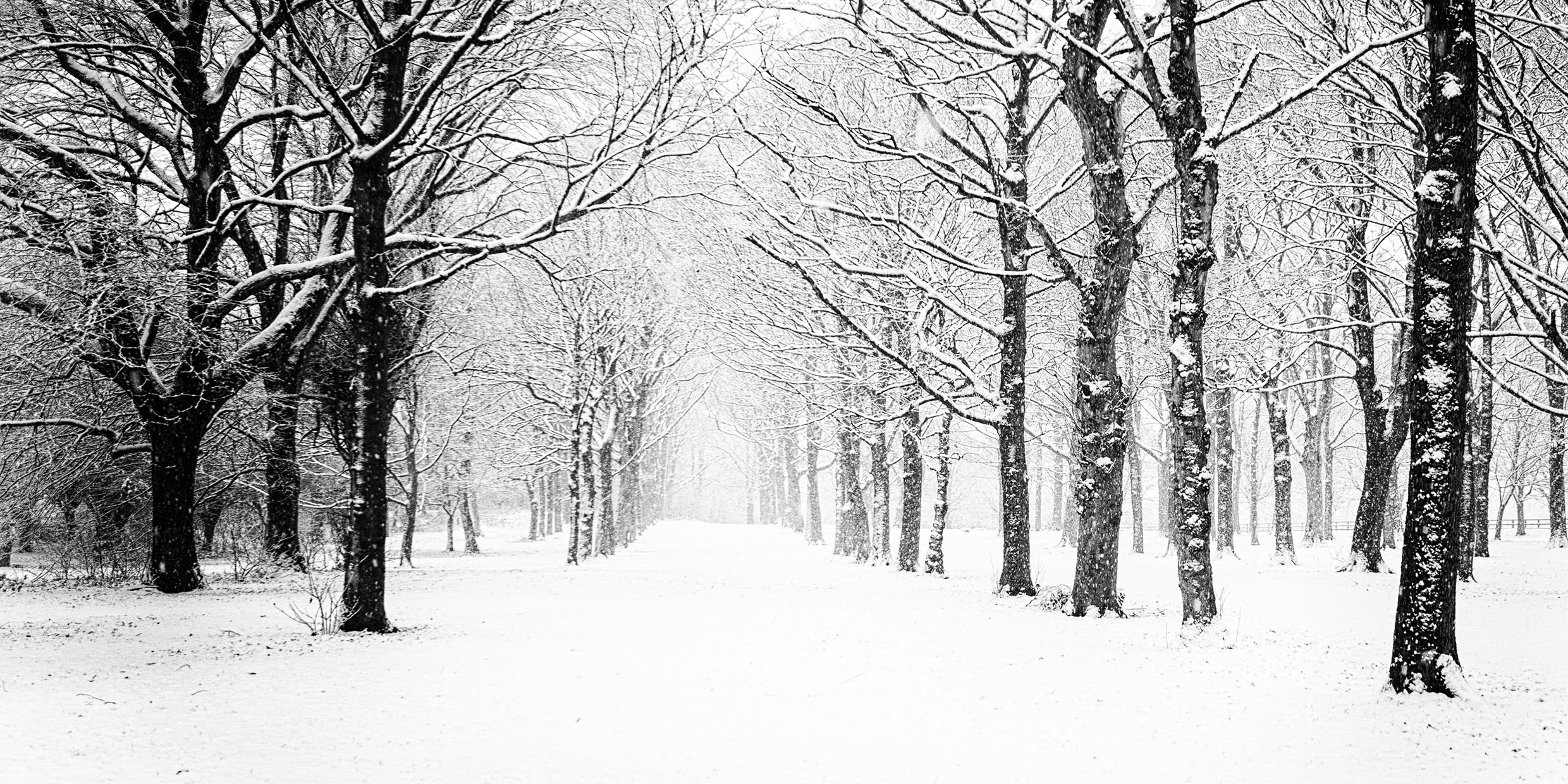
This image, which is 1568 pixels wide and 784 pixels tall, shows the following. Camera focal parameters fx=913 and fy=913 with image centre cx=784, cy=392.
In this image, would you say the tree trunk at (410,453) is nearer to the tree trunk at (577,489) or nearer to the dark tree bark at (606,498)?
the tree trunk at (577,489)

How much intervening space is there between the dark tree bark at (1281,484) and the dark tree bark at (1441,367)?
16505mm

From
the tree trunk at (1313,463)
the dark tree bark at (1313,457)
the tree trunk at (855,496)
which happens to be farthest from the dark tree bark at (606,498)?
the tree trunk at (1313,463)

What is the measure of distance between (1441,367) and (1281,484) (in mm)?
17389

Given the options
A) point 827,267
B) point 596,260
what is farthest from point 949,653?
point 596,260

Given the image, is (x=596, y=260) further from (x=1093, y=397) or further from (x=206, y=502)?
(x=1093, y=397)

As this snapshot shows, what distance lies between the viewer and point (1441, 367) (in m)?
6.99

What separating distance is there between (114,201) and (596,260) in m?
13.6

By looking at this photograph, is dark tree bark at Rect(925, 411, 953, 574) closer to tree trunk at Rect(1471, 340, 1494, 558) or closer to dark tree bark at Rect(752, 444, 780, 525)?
tree trunk at Rect(1471, 340, 1494, 558)

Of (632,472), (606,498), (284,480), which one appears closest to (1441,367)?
(284,480)

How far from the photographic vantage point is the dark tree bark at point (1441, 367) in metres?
6.88

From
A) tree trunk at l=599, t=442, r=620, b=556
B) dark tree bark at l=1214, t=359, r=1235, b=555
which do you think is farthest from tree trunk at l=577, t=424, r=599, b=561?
dark tree bark at l=1214, t=359, r=1235, b=555

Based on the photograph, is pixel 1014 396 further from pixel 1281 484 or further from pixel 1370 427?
pixel 1281 484

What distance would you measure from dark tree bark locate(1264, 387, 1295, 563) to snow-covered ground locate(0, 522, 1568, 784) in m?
9.98

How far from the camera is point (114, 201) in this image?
13.0 meters
